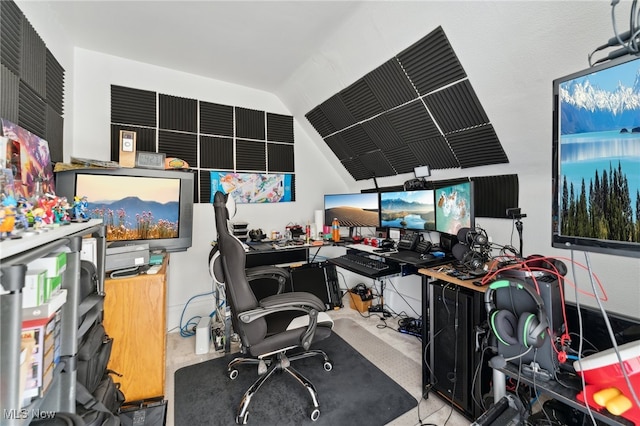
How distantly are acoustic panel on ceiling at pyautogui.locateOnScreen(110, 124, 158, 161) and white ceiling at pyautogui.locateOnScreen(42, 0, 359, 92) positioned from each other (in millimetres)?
717

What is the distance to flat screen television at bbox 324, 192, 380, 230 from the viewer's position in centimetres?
299

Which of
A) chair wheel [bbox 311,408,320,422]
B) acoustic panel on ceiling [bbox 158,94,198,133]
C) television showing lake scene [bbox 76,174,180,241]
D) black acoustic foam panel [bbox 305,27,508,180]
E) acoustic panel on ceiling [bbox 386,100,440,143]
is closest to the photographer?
chair wheel [bbox 311,408,320,422]

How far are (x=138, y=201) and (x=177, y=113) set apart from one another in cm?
114

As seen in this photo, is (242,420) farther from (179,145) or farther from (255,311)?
(179,145)

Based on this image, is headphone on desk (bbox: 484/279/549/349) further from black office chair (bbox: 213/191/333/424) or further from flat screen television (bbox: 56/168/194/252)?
flat screen television (bbox: 56/168/194/252)

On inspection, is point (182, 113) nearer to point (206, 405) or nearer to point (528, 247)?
point (206, 405)

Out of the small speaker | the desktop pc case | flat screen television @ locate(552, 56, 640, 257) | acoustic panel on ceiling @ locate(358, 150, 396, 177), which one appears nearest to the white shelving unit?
the small speaker

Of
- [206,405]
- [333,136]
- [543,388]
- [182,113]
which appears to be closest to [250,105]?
[182,113]

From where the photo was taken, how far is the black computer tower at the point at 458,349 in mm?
1541

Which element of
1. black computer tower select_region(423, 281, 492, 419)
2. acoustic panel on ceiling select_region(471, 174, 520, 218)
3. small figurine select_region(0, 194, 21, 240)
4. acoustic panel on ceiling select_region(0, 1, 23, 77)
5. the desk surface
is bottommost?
black computer tower select_region(423, 281, 492, 419)

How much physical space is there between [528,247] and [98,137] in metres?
3.94

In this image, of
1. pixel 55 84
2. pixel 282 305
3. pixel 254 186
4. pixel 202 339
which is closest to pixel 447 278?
pixel 282 305

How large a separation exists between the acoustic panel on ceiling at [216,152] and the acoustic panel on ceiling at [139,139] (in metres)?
0.48

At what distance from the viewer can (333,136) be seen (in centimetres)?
335
